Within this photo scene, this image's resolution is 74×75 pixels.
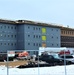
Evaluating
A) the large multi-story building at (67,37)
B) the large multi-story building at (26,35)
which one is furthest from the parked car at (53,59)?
the large multi-story building at (67,37)

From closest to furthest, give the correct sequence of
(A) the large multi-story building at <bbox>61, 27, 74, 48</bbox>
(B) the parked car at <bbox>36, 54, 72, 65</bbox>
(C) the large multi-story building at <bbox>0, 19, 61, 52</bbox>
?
(B) the parked car at <bbox>36, 54, 72, 65</bbox> → (C) the large multi-story building at <bbox>0, 19, 61, 52</bbox> → (A) the large multi-story building at <bbox>61, 27, 74, 48</bbox>

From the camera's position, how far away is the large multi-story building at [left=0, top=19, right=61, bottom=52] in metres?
79.9

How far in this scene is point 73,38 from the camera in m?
104

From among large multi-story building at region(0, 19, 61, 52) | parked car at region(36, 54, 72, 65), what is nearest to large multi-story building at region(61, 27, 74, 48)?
large multi-story building at region(0, 19, 61, 52)

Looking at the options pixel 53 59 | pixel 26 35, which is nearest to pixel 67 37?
pixel 26 35

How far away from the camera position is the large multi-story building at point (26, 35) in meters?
79.9

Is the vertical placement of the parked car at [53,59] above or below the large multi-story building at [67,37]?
below

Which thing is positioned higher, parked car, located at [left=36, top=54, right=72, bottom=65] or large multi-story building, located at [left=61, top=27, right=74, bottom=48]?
large multi-story building, located at [left=61, top=27, right=74, bottom=48]

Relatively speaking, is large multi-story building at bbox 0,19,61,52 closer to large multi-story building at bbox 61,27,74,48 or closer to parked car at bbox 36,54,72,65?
large multi-story building at bbox 61,27,74,48

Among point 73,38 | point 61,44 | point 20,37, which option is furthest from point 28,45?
point 73,38

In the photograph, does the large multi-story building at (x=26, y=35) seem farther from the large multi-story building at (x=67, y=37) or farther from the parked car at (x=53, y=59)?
the parked car at (x=53, y=59)

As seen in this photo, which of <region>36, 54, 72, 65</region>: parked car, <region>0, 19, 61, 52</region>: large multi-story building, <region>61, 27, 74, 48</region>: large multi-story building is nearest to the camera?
<region>36, 54, 72, 65</region>: parked car

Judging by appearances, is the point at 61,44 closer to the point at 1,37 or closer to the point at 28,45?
the point at 28,45

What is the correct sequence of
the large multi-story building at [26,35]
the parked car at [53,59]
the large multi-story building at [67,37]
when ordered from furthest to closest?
1. the large multi-story building at [67,37]
2. the large multi-story building at [26,35]
3. the parked car at [53,59]
